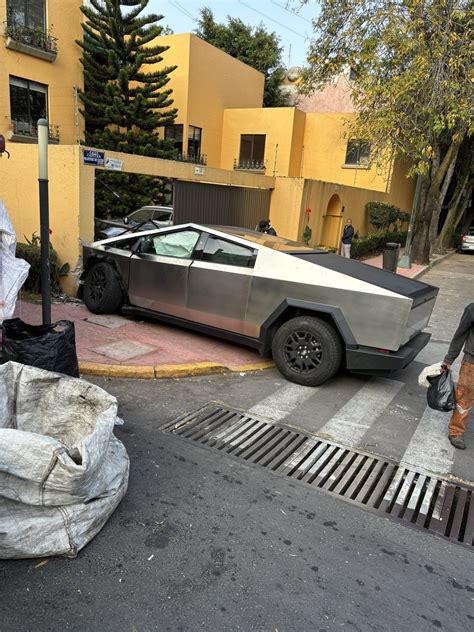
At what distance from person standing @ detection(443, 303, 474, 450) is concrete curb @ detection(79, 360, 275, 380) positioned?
2.47m

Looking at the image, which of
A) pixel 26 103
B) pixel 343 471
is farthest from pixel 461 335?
pixel 26 103

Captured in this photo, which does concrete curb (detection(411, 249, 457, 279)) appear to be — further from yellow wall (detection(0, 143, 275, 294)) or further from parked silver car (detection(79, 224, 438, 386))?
parked silver car (detection(79, 224, 438, 386))

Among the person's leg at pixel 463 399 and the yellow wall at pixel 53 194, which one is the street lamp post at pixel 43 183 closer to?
the yellow wall at pixel 53 194

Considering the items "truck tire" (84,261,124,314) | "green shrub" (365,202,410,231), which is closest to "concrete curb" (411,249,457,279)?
"green shrub" (365,202,410,231)

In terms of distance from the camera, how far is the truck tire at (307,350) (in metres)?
5.24

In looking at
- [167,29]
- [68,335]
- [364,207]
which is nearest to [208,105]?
[364,207]

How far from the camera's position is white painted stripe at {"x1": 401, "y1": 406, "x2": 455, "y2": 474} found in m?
4.03

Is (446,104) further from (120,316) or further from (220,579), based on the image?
(220,579)

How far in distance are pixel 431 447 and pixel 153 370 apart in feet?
9.66

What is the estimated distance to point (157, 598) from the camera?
241 cm

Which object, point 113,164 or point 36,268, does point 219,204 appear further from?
point 36,268

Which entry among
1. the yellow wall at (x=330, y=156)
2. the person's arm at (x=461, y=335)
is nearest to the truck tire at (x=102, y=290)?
the person's arm at (x=461, y=335)

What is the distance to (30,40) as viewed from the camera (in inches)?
661

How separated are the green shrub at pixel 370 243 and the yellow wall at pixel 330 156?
270 cm
